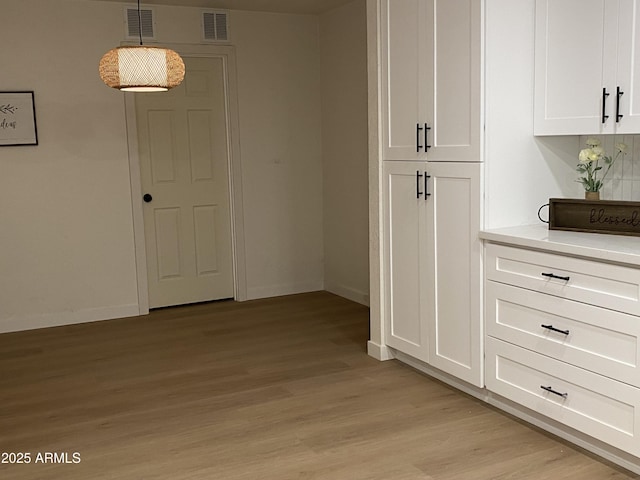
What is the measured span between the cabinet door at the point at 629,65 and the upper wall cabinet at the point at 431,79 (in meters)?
0.61

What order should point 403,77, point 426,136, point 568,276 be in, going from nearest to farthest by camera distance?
point 568,276
point 426,136
point 403,77

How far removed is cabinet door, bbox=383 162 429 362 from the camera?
3762 millimetres

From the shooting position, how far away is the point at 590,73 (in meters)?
3.06

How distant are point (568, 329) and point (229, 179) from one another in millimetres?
3556

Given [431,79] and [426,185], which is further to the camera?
[426,185]

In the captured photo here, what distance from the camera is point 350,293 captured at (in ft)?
19.2

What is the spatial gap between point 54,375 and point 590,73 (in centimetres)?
337

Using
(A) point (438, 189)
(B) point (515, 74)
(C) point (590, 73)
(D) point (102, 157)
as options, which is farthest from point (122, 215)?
(C) point (590, 73)

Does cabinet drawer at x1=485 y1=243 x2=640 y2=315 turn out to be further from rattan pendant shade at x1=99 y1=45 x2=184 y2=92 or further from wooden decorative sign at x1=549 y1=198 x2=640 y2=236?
rattan pendant shade at x1=99 y1=45 x2=184 y2=92

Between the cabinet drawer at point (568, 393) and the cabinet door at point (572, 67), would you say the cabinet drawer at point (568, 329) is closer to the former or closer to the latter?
the cabinet drawer at point (568, 393)

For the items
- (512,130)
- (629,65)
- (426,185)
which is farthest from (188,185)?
(629,65)

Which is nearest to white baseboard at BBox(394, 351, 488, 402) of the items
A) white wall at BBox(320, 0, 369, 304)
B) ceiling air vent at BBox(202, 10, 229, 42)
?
white wall at BBox(320, 0, 369, 304)

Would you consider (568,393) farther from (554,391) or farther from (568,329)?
(568,329)

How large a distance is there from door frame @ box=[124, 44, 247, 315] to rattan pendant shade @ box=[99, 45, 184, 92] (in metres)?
1.87
